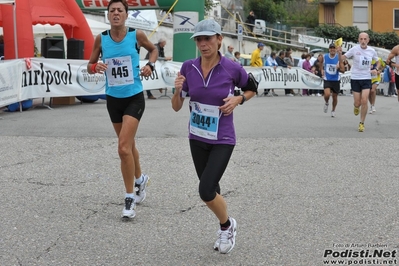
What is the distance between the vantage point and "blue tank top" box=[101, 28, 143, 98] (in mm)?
6645

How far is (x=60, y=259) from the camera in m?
5.12

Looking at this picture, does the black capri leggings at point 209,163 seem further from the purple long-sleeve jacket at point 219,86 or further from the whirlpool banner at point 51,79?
the whirlpool banner at point 51,79

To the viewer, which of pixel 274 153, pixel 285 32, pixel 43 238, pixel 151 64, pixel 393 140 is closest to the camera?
pixel 43 238

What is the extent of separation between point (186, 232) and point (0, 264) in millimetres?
1631

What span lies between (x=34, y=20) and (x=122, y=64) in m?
12.9

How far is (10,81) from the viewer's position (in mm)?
14852

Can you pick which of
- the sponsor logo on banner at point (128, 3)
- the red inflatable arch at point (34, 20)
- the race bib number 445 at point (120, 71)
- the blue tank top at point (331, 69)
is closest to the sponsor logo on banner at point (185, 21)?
the sponsor logo on banner at point (128, 3)

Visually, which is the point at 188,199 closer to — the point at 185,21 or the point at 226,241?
the point at 226,241

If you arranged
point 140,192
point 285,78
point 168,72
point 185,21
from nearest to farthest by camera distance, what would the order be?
point 140,192, point 168,72, point 185,21, point 285,78

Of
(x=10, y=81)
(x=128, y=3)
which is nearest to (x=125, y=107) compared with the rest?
(x=10, y=81)

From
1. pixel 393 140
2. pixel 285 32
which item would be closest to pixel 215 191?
pixel 393 140

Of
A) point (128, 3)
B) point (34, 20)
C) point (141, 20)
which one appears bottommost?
point (34, 20)

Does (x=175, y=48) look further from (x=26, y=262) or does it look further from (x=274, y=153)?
(x=26, y=262)

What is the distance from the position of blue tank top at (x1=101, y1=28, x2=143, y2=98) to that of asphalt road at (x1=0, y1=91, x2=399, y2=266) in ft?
3.83
